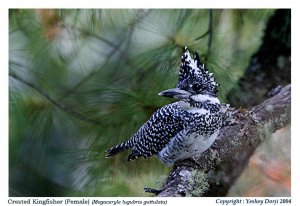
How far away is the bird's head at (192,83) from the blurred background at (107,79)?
0.22 feet

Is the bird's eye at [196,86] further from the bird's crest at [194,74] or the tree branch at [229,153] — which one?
the tree branch at [229,153]

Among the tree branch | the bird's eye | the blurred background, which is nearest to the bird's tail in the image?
the blurred background

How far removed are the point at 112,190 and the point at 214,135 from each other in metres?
0.42

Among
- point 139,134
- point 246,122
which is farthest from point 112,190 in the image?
point 246,122

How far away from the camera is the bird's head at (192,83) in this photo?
1.75 meters

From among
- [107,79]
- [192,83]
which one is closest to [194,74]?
[192,83]

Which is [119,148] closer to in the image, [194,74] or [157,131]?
[157,131]

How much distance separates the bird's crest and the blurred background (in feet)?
0.19

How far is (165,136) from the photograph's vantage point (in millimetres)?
1782

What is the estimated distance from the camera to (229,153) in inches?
73.4

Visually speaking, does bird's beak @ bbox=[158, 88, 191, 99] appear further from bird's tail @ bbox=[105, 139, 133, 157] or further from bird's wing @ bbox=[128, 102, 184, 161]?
bird's tail @ bbox=[105, 139, 133, 157]

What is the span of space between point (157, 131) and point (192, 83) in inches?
8.0
